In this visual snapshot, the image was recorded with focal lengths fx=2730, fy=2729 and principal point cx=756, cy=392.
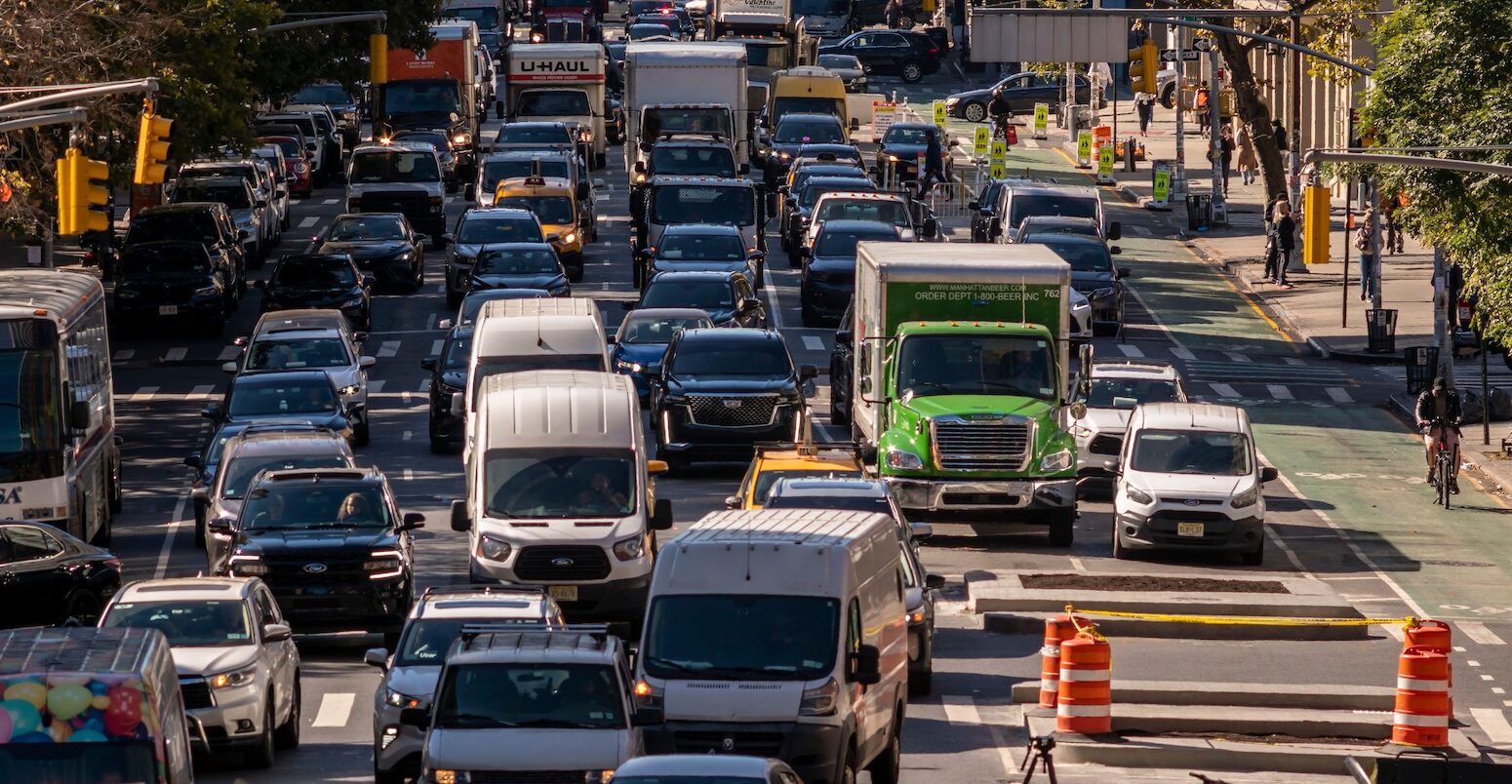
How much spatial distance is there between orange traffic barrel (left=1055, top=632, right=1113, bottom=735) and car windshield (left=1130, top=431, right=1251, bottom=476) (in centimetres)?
1052

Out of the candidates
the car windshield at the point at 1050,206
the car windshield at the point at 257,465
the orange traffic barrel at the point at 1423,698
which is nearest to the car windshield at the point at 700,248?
the car windshield at the point at 1050,206

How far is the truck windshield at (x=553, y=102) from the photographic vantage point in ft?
233

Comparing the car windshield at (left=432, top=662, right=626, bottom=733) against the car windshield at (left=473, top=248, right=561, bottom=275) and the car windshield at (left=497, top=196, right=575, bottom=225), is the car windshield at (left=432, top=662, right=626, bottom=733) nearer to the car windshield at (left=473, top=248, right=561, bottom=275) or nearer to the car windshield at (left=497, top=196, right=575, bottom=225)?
the car windshield at (left=473, top=248, right=561, bottom=275)

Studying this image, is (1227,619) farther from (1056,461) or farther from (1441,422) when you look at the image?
(1441,422)

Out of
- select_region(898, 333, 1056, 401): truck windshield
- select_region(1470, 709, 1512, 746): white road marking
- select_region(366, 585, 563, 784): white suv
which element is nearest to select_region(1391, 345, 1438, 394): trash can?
select_region(898, 333, 1056, 401): truck windshield

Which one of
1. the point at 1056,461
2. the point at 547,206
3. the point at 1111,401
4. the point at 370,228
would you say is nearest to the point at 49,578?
the point at 1056,461

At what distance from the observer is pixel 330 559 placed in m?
26.9

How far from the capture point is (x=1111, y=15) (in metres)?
47.8

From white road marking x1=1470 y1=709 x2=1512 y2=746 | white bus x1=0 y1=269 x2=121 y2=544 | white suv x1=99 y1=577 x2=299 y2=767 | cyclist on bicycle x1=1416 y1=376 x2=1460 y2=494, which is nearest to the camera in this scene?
white suv x1=99 y1=577 x2=299 y2=767

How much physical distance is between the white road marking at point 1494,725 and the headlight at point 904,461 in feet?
30.7

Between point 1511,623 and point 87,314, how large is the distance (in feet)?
57.8

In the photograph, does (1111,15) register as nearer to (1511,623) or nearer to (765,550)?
(1511,623)

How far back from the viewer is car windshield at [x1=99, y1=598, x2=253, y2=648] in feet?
72.4

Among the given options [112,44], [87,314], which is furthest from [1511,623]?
[112,44]
